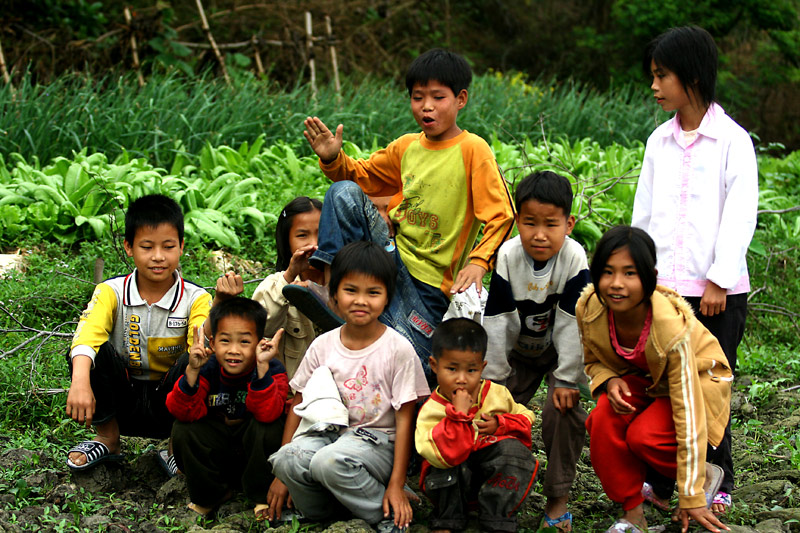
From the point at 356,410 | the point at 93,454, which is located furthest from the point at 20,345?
the point at 356,410

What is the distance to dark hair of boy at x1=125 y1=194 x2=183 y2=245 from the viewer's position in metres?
3.67

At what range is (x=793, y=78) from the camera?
1398cm

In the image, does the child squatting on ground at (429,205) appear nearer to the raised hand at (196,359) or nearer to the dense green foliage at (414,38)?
the raised hand at (196,359)

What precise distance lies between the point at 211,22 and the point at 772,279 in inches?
344

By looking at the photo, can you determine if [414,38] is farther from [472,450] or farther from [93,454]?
[472,450]

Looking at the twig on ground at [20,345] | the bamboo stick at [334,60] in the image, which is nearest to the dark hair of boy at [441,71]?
the twig on ground at [20,345]

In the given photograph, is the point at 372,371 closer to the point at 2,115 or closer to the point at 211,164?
the point at 211,164

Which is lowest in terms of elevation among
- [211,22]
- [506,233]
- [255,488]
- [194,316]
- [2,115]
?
[255,488]

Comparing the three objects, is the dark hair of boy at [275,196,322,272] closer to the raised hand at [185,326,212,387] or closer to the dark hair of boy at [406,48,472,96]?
the dark hair of boy at [406,48,472,96]

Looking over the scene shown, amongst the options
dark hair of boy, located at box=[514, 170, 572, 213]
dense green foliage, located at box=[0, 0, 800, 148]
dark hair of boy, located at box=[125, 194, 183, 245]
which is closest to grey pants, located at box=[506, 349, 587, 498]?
dark hair of boy, located at box=[514, 170, 572, 213]

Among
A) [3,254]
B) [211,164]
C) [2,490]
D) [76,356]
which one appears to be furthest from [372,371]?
[211,164]

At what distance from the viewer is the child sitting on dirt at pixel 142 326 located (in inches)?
142

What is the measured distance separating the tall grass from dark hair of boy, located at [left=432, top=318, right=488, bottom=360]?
427 cm

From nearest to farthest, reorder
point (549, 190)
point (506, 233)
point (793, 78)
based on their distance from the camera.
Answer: point (549, 190)
point (506, 233)
point (793, 78)
